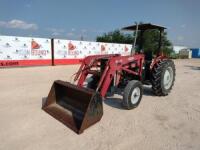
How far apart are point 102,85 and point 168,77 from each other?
2.89 meters

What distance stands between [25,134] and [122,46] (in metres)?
19.5

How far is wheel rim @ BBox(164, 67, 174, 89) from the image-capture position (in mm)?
6133

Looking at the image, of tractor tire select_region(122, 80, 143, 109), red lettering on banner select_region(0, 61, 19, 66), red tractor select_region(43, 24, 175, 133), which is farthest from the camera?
red lettering on banner select_region(0, 61, 19, 66)

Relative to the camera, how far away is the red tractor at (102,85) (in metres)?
3.71

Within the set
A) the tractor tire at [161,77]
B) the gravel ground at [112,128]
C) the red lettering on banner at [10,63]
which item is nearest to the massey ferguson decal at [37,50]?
the red lettering on banner at [10,63]

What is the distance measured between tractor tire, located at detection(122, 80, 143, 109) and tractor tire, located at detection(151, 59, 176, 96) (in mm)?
1049

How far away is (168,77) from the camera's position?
630cm

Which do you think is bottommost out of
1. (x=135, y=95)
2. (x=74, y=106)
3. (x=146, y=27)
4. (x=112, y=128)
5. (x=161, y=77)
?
(x=112, y=128)

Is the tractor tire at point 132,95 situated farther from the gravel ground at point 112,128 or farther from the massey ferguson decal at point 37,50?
the massey ferguson decal at point 37,50

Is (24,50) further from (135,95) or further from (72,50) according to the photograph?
(135,95)

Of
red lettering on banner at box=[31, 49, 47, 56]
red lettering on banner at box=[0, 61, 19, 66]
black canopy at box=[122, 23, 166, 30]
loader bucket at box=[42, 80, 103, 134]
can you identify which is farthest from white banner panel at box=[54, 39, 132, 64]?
loader bucket at box=[42, 80, 103, 134]

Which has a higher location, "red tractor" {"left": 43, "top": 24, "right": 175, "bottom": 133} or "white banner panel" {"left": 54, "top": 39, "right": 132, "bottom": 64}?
"white banner panel" {"left": 54, "top": 39, "right": 132, "bottom": 64}

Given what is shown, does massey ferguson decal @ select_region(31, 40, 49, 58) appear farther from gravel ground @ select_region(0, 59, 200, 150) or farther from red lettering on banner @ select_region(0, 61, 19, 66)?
gravel ground @ select_region(0, 59, 200, 150)

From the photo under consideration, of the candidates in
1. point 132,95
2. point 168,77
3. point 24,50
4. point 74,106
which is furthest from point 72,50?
point 74,106
